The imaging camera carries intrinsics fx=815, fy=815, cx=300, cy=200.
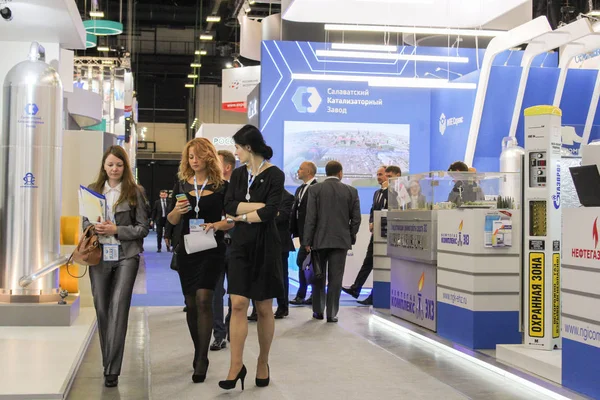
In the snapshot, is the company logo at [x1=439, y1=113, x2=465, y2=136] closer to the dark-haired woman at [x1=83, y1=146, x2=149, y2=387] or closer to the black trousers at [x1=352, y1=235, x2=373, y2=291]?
the black trousers at [x1=352, y1=235, x2=373, y2=291]

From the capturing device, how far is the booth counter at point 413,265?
6.31m

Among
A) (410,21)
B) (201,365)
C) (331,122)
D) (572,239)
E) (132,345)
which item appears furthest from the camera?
(331,122)

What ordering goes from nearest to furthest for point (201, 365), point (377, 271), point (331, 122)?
point (201, 365) → point (377, 271) → point (331, 122)

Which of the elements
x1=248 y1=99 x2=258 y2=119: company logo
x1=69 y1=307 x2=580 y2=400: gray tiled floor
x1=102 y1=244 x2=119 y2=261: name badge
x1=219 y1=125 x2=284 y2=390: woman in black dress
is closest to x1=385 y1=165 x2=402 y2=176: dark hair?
x1=69 y1=307 x2=580 y2=400: gray tiled floor

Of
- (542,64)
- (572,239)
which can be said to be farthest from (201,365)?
(542,64)

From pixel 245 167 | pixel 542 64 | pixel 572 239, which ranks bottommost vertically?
pixel 572 239

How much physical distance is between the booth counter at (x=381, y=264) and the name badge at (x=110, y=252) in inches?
148

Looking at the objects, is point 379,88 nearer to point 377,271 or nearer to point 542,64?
point 542,64

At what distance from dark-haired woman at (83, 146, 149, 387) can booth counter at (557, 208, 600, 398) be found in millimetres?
2314

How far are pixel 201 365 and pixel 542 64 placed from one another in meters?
10.5

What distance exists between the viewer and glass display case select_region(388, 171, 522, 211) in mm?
5820

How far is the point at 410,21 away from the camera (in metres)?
12.9

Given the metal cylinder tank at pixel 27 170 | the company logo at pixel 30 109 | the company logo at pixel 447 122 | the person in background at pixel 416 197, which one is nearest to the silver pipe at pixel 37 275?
the metal cylinder tank at pixel 27 170

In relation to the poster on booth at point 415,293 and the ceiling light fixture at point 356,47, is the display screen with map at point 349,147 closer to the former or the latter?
the ceiling light fixture at point 356,47
